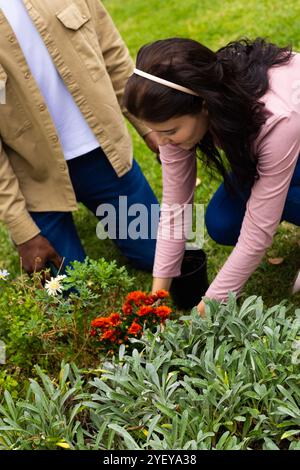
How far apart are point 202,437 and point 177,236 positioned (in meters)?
1.13

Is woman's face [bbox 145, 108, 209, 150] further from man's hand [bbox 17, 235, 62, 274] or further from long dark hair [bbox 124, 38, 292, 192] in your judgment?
man's hand [bbox 17, 235, 62, 274]

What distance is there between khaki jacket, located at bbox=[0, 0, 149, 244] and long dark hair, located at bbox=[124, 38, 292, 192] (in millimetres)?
959

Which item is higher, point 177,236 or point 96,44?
point 96,44

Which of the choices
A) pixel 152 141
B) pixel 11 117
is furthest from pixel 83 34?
pixel 152 141

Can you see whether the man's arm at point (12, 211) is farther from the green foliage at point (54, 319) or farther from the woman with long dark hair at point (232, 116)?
the woman with long dark hair at point (232, 116)

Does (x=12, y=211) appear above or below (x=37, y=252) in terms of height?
above

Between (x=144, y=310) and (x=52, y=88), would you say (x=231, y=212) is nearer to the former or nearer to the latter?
(x=144, y=310)

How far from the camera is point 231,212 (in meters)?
3.43

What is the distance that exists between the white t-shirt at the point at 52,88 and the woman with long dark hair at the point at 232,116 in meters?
0.76

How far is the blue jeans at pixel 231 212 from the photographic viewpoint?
3225mm

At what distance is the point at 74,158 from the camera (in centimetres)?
382

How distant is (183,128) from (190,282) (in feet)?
3.15
